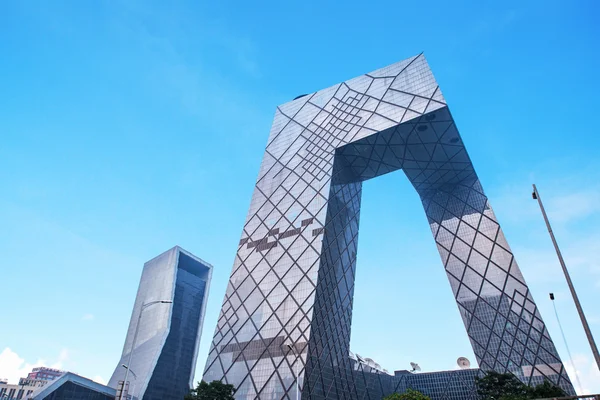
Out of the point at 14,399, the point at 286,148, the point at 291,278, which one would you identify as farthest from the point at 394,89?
the point at 14,399

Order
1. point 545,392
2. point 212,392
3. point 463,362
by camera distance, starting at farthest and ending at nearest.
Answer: point 463,362, point 545,392, point 212,392

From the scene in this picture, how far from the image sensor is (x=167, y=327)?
236 feet

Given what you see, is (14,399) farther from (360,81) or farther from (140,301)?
(360,81)

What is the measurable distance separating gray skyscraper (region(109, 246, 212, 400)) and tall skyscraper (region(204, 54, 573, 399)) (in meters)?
21.1

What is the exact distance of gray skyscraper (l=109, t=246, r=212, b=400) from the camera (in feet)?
228

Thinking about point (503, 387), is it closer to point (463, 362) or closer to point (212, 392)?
point (463, 362)

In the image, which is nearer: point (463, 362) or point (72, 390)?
point (72, 390)

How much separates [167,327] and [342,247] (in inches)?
1358

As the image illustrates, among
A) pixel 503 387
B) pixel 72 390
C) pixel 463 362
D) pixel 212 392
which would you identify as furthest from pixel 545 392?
pixel 72 390

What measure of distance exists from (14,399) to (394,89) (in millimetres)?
97884

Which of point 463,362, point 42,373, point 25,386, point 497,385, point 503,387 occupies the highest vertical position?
point 42,373

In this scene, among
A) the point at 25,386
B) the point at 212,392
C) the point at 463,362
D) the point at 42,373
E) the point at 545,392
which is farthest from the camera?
the point at 42,373

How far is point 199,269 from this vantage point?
3455 inches

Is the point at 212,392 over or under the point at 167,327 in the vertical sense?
under
